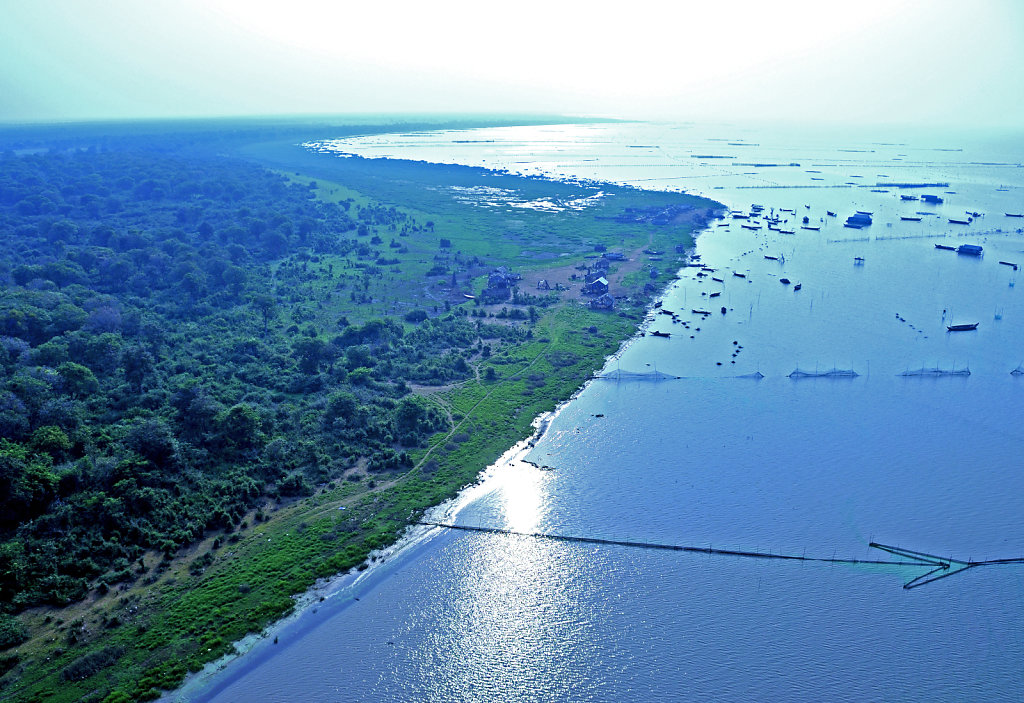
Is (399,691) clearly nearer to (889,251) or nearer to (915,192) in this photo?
(889,251)

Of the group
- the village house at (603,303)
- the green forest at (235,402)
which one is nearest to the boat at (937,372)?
the green forest at (235,402)

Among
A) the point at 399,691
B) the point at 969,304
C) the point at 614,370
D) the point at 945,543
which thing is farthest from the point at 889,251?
the point at 399,691

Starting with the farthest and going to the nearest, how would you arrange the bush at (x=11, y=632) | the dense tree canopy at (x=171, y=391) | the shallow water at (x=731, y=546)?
the dense tree canopy at (x=171, y=391) → the shallow water at (x=731, y=546) → the bush at (x=11, y=632)

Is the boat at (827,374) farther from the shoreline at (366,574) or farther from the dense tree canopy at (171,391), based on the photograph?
the dense tree canopy at (171,391)

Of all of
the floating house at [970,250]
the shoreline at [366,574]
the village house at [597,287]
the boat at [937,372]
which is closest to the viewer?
the shoreline at [366,574]

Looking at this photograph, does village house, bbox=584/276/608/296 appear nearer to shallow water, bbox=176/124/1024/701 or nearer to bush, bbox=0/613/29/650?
shallow water, bbox=176/124/1024/701

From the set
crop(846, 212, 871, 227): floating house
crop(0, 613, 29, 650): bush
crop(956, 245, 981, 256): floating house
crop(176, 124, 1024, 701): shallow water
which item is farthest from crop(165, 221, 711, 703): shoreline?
crop(846, 212, 871, 227): floating house

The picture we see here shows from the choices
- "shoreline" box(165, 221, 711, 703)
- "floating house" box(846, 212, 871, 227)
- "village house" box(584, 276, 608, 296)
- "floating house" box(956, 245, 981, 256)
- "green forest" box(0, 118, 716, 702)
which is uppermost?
"floating house" box(846, 212, 871, 227)

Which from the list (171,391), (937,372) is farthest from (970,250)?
(171,391)
